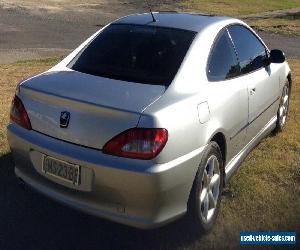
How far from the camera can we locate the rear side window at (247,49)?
173 inches

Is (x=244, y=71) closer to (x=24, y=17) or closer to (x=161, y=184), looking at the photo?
(x=161, y=184)

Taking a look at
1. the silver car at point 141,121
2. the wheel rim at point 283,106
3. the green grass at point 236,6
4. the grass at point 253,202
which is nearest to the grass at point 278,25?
the green grass at point 236,6

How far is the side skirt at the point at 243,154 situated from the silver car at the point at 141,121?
31 mm

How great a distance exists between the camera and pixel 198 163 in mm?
3361

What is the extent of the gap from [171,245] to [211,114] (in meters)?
1.03

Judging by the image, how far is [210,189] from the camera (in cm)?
372

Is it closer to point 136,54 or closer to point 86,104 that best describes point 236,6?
point 136,54

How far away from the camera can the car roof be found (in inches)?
162

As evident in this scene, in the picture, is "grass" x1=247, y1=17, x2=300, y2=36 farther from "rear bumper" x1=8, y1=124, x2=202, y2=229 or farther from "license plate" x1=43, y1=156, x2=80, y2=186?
"license plate" x1=43, y1=156, x2=80, y2=186

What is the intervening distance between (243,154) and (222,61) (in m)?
1.00

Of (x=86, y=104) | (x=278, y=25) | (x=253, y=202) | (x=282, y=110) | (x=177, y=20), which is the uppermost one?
(x=177, y=20)

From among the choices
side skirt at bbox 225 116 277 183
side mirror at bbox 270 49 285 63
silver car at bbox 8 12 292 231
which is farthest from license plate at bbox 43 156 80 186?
side mirror at bbox 270 49 285 63

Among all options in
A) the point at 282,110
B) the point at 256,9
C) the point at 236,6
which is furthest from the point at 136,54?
the point at 236,6

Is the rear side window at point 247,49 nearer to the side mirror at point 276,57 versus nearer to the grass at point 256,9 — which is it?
the side mirror at point 276,57
